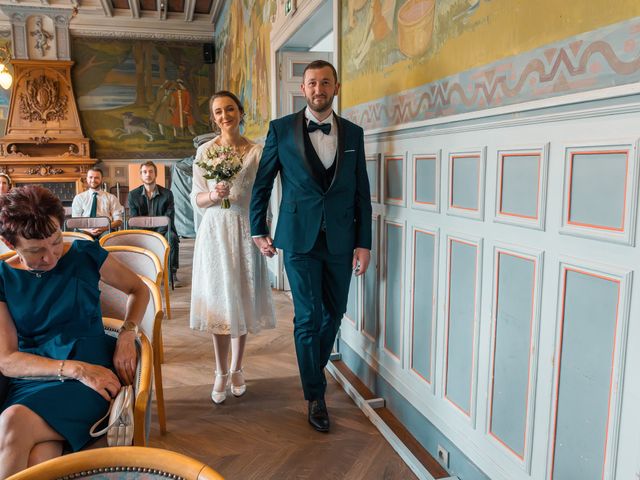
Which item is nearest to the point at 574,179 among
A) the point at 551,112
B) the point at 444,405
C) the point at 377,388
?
the point at 551,112

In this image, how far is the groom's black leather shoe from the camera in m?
2.95

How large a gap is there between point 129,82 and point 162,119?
114cm

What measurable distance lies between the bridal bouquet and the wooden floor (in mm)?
1375

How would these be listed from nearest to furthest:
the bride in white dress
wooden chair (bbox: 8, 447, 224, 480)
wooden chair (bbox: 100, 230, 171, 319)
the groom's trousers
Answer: wooden chair (bbox: 8, 447, 224, 480) → the groom's trousers → the bride in white dress → wooden chair (bbox: 100, 230, 171, 319)

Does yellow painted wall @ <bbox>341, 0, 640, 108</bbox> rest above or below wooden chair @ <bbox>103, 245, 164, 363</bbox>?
above

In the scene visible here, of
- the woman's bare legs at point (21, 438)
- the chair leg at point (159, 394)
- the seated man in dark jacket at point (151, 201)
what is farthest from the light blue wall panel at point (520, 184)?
the seated man in dark jacket at point (151, 201)

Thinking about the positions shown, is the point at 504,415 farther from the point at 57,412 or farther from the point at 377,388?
the point at 57,412

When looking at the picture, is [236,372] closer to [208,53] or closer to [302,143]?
[302,143]

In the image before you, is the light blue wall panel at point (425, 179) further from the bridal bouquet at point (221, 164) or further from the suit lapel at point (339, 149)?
→ the bridal bouquet at point (221, 164)

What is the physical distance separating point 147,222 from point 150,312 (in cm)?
413

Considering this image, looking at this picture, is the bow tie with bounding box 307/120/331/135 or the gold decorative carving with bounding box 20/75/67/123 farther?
the gold decorative carving with bounding box 20/75/67/123

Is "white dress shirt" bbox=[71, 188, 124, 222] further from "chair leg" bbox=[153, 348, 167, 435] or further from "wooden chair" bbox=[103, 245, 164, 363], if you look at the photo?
"chair leg" bbox=[153, 348, 167, 435]

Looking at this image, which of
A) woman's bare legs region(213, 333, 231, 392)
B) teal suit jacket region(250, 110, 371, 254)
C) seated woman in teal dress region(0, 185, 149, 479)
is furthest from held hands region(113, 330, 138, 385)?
woman's bare legs region(213, 333, 231, 392)

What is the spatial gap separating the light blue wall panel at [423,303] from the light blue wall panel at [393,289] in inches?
7.0
